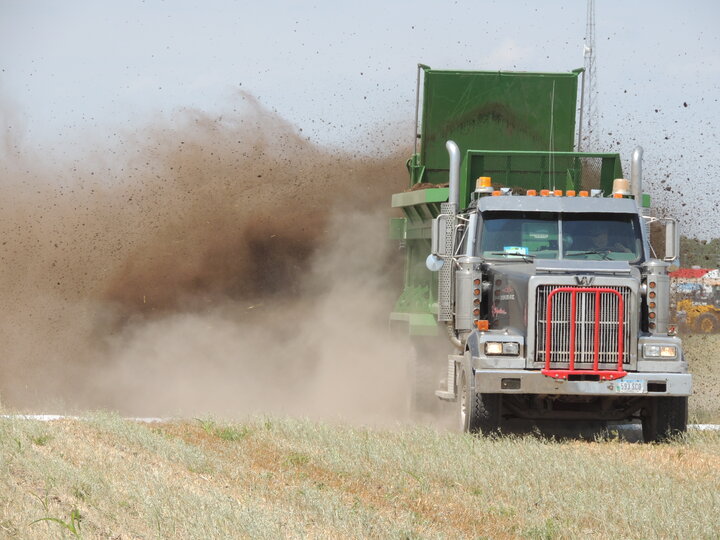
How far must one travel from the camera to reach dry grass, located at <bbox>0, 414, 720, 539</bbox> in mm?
7211

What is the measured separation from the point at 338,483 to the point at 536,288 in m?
3.63

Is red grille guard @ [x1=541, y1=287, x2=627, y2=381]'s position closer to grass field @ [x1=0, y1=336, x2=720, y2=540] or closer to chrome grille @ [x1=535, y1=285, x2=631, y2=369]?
chrome grille @ [x1=535, y1=285, x2=631, y2=369]

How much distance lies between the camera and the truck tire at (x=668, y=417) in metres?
12.2

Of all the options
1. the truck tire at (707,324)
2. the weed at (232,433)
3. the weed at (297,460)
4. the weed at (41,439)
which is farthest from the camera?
the truck tire at (707,324)

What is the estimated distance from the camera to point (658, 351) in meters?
11.9

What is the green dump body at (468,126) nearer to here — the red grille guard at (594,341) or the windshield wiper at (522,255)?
the windshield wiper at (522,255)

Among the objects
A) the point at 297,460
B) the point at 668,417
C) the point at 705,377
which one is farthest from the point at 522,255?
the point at 705,377

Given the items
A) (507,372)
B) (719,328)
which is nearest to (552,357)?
(507,372)

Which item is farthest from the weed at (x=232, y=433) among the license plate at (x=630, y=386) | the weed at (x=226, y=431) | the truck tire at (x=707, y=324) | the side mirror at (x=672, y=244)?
the truck tire at (x=707, y=324)

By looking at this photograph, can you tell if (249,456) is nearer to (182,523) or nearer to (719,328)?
(182,523)

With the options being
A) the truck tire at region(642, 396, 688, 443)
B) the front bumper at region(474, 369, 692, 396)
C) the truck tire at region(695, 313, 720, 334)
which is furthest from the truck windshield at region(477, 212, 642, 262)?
the truck tire at region(695, 313, 720, 334)

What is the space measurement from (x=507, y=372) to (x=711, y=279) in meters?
33.0

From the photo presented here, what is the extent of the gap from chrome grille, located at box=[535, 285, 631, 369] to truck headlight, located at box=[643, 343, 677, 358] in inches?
7.3

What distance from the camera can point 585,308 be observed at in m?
11.8
